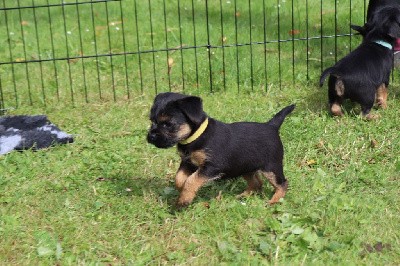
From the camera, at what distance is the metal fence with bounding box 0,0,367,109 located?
7.80 metres

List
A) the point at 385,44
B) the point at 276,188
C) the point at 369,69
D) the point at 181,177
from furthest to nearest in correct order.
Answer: the point at 385,44, the point at 369,69, the point at 276,188, the point at 181,177

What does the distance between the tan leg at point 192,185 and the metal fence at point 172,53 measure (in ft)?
9.10

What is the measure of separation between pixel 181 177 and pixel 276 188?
0.70m

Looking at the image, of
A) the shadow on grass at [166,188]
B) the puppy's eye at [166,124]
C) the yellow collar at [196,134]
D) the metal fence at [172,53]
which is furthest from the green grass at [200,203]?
the metal fence at [172,53]

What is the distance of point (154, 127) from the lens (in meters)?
4.75

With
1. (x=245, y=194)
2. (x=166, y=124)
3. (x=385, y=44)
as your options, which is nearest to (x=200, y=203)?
(x=245, y=194)

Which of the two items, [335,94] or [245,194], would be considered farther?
[335,94]

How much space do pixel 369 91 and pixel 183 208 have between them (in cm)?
246

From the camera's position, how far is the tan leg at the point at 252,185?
532 centimetres

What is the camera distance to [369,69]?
6.57 meters

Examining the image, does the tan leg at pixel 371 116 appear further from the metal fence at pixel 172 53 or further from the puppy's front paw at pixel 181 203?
the puppy's front paw at pixel 181 203

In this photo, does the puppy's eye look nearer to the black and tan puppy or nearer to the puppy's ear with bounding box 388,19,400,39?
the black and tan puppy

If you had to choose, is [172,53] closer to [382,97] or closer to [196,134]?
[382,97]

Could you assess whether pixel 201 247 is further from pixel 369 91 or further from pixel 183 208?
pixel 369 91
